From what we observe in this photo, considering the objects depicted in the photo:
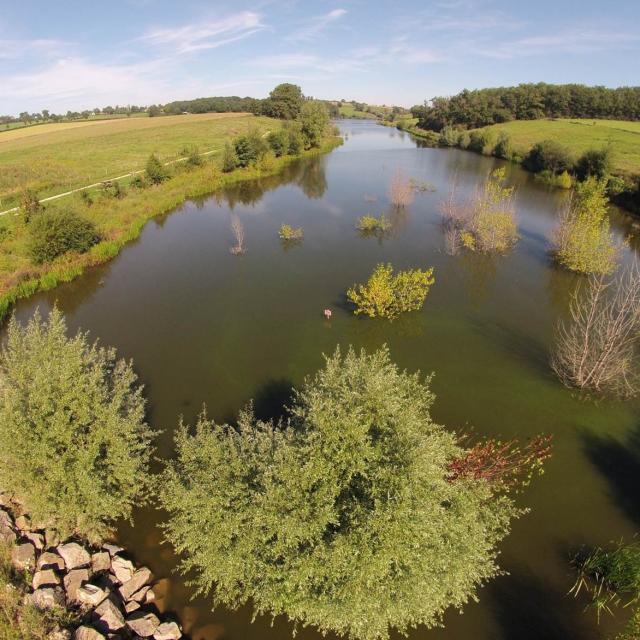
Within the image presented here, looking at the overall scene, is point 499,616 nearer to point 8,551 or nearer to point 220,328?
point 8,551

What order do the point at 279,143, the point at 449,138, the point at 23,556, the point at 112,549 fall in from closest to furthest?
the point at 23,556
the point at 112,549
the point at 279,143
the point at 449,138

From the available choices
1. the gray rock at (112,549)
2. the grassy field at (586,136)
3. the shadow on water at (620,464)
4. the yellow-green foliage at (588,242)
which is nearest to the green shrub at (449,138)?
the grassy field at (586,136)

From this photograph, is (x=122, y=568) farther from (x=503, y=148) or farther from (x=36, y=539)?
(x=503, y=148)

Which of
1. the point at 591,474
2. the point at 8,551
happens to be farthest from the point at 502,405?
the point at 8,551

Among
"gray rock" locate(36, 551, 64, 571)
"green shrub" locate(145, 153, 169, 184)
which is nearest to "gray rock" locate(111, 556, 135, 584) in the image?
"gray rock" locate(36, 551, 64, 571)

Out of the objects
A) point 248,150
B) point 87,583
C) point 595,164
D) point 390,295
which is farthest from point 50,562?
point 595,164

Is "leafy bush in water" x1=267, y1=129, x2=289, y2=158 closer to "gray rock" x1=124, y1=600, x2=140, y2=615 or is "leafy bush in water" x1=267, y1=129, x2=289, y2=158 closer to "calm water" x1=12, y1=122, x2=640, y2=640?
"calm water" x1=12, y1=122, x2=640, y2=640
